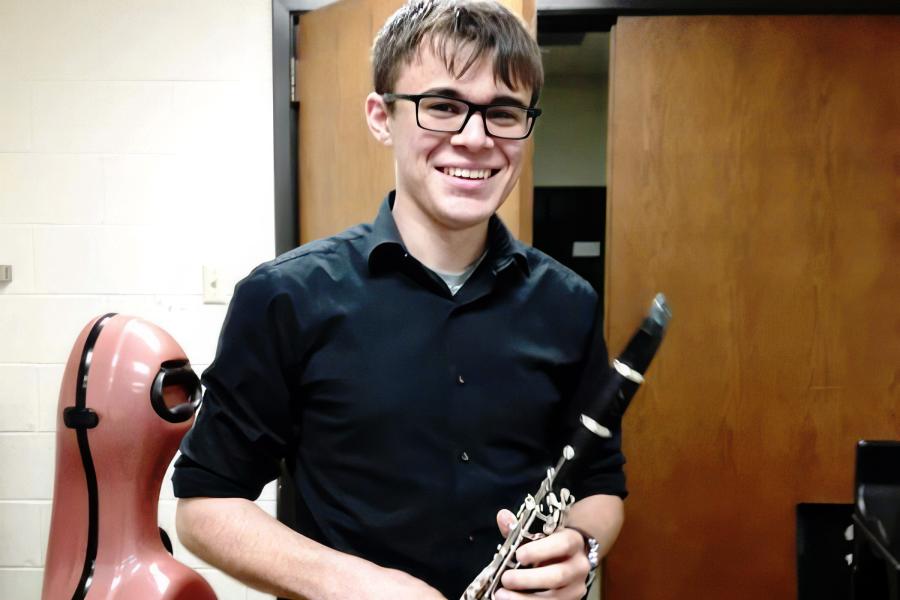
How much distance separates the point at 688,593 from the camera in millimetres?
1868

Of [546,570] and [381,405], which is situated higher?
[381,405]

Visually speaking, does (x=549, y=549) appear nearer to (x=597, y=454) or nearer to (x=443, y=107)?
(x=597, y=454)

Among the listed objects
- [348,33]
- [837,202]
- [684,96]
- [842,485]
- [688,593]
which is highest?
[348,33]

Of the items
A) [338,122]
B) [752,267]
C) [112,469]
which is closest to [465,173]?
[112,469]

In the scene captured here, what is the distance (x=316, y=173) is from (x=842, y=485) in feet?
5.60

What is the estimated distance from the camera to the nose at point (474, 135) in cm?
79

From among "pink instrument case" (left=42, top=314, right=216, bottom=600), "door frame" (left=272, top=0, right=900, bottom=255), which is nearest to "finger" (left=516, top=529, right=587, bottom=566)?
"pink instrument case" (left=42, top=314, right=216, bottom=600)

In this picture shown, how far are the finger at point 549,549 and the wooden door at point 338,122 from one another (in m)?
1.12

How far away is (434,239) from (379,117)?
18cm

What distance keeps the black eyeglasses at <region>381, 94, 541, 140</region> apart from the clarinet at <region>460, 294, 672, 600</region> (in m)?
0.32

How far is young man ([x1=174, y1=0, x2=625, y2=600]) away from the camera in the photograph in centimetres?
79

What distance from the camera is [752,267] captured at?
1.82m

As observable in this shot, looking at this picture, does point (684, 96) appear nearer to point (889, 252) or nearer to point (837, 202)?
point (837, 202)

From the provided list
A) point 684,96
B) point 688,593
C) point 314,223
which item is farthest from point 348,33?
point 688,593
